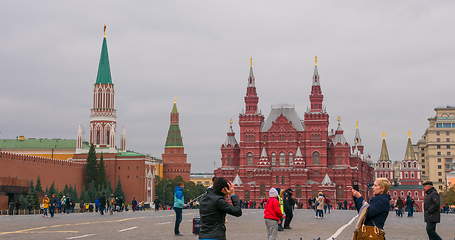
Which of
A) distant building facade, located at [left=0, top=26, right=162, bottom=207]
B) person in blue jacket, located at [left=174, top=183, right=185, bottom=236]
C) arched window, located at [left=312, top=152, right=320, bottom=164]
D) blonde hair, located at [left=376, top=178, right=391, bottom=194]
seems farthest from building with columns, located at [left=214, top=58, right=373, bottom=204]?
blonde hair, located at [left=376, top=178, right=391, bottom=194]

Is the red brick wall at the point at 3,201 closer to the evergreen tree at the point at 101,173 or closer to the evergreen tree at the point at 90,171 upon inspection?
the evergreen tree at the point at 101,173

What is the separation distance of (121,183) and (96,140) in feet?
40.4

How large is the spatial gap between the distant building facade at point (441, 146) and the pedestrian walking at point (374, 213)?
156405 mm

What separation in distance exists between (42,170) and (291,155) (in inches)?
1529

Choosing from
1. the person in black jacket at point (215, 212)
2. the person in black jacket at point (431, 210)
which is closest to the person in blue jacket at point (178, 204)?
the person in black jacket at point (431, 210)

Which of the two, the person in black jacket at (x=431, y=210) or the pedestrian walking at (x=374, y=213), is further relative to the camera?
the person in black jacket at (x=431, y=210)

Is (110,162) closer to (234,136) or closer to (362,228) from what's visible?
(234,136)

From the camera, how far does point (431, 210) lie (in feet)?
47.3

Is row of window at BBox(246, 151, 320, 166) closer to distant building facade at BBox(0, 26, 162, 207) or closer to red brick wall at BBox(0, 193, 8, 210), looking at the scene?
distant building facade at BBox(0, 26, 162, 207)

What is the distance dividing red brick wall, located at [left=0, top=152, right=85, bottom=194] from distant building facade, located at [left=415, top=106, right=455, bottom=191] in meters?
85.6

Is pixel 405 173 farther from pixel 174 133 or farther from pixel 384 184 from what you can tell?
pixel 384 184

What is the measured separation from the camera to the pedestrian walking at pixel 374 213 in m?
9.17

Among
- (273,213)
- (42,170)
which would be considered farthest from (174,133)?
(273,213)

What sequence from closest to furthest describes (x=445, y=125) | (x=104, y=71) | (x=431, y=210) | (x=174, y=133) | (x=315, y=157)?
(x=431, y=210) < (x=315, y=157) < (x=104, y=71) < (x=445, y=125) < (x=174, y=133)
